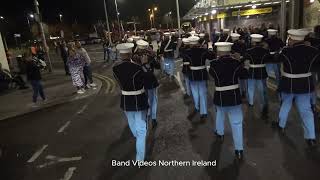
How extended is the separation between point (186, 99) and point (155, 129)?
284 cm

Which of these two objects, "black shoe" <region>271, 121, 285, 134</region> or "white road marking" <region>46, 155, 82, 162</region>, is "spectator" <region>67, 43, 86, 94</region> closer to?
"white road marking" <region>46, 155, 82, 162</region>

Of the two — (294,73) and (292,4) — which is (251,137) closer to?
(294,73)

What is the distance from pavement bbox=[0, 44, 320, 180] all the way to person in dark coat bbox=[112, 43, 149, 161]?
2.02ft

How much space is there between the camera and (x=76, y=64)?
13125 millimetres

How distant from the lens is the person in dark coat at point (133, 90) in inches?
219

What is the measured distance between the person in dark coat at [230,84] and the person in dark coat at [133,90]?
1308 millimetres

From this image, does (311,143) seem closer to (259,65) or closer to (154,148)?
(259,65)

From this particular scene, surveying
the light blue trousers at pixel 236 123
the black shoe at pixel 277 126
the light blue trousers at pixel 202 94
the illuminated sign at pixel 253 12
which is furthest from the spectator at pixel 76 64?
the illuminated sign at pixel 253 12

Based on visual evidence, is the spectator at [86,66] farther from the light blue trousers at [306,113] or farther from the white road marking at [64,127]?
the light blue trousers at [306,113]

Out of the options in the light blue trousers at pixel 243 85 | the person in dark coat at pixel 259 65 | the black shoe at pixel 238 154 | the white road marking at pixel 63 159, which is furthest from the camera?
the light blue trousers at pixel 243 85

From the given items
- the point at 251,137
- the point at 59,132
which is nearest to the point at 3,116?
the point at 59,132

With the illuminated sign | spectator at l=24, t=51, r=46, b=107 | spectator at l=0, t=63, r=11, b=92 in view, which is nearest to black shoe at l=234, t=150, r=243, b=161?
spectator at l=24, t=51, r=46, b=107

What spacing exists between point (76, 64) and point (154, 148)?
7.50 m

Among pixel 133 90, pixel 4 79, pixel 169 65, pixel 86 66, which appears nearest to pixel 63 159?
pixel 133 90
